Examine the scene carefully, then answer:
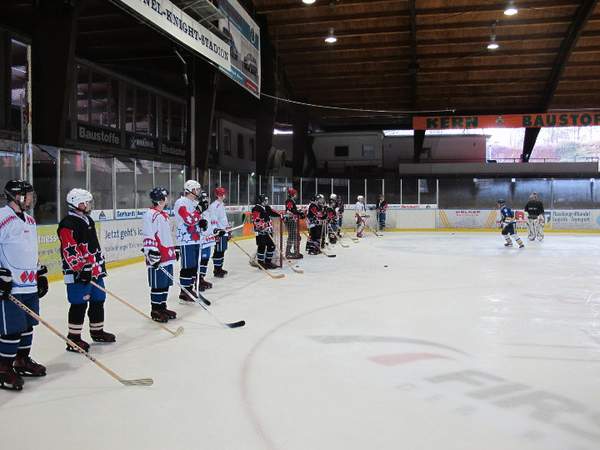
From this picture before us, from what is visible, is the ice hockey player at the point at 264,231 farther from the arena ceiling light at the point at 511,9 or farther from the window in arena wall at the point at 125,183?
the arena ceiling light at the point at 511,9

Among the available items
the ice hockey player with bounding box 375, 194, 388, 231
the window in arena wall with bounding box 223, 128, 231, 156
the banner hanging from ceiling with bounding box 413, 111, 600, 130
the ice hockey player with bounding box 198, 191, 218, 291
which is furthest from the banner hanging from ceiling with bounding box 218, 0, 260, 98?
the banner hanging from ceiling with bounding box 413, 111, 600, 130

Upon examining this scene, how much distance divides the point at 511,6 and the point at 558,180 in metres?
7.88

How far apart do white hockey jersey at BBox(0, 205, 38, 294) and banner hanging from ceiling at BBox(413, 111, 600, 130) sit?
20453 millimetres

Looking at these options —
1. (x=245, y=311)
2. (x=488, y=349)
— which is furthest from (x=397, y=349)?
(x=245, y=311)

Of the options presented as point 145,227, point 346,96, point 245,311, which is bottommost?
point 245,311

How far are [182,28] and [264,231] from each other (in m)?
3.52

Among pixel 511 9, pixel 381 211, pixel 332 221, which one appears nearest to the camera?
pixel 332 221

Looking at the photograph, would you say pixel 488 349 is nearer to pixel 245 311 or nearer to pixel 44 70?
pixel 245 311

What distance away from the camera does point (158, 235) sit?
462 cm

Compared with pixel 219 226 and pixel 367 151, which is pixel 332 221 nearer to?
pixel 219 226

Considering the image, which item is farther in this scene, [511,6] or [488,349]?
[511,6]

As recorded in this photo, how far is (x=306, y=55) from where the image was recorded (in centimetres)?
1827

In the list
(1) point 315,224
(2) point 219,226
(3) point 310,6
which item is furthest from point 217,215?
(3) point 310,6

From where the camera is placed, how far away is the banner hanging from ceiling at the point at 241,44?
34.6 feet
